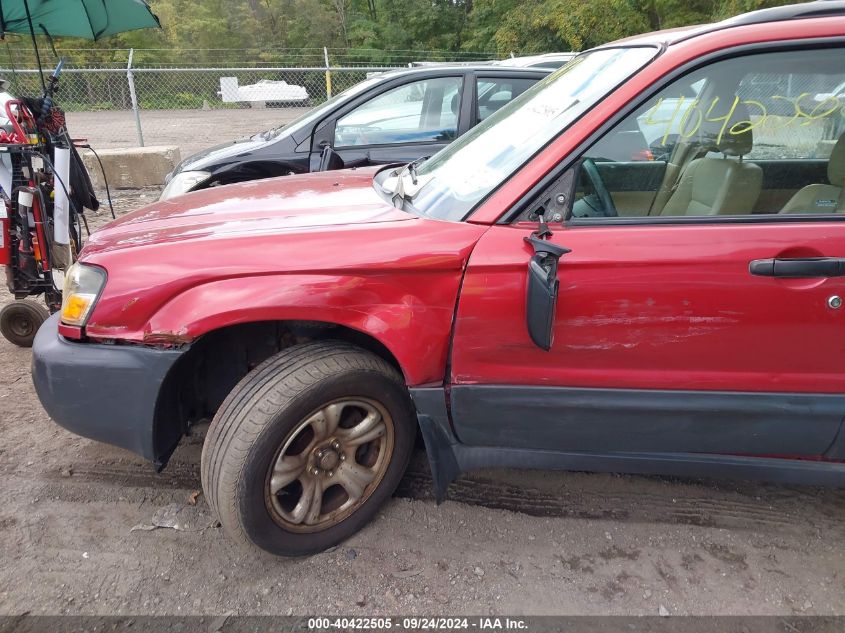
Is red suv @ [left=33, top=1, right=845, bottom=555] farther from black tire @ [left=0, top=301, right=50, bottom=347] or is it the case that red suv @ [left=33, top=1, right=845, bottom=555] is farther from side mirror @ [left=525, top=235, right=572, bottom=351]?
black tire @ [left=0, top=301, right=50, bottom=347]

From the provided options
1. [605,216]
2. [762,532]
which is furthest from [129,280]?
[762,532]

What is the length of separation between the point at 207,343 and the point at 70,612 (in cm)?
102

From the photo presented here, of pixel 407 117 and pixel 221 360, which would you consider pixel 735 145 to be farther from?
pixel 407 117

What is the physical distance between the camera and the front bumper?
2066mm

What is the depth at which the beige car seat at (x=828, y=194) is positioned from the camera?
6.73 feet

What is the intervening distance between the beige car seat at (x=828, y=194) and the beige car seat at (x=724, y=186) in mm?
129

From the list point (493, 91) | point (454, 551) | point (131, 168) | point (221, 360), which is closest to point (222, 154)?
point (493, 91)

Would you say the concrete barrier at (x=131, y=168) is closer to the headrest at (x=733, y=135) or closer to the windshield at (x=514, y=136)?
the windshield at (x=514, y=136)

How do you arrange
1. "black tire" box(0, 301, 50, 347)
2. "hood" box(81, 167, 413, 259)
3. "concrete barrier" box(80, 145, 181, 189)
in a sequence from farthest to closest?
"concrete barrier" box(80, 145, 181, 189) → "black tire" box(0, 301, 50, 347) → "hood" box(81, 167, 413, 259)

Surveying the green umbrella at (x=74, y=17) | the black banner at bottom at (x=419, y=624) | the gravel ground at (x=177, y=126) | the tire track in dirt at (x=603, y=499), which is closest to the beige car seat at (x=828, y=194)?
the tire track in dirt at (x=603, y=499)

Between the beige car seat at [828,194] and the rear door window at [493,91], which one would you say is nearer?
the beige car seat at [828,194]

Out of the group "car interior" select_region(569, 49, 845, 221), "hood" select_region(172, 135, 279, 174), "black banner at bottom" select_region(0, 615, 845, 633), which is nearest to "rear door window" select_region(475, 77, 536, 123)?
"hood" select_region(172, 135, 279, 174)

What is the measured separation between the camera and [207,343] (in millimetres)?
2363

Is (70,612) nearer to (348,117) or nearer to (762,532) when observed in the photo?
(762,532)
